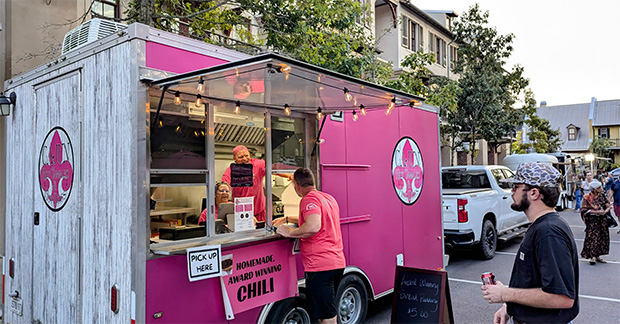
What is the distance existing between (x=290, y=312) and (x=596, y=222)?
7.89 metres

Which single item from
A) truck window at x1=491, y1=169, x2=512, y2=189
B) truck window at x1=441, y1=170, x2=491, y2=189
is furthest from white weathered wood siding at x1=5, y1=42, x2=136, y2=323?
truck window at x1=491, y1=169, x2=512, y2=189

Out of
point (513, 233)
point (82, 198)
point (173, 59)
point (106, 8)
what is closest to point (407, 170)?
point (173, 59)

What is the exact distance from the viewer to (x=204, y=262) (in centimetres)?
353

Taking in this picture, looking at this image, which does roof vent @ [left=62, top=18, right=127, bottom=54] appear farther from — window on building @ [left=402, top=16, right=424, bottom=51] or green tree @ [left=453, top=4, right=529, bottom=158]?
window on building @ [left=402, top=16, right=424, bottom=51]

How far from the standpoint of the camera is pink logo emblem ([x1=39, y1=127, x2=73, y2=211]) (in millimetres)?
3975

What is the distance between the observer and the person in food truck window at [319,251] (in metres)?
4.21

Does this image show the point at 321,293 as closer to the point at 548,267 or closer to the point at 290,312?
the point at 290,312

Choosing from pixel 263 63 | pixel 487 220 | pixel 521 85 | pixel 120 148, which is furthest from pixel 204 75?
pixel 521 85

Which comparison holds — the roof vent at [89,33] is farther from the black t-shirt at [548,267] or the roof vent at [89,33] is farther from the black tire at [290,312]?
the black t-shirt at [548,267]

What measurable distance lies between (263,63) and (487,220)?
333 inches

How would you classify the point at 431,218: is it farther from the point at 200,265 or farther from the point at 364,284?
the point at 200,265

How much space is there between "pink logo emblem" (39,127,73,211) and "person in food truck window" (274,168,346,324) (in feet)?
6.60

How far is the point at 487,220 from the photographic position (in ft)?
32.7

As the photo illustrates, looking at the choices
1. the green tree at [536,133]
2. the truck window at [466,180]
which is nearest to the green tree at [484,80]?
the green tree at [536,133]
